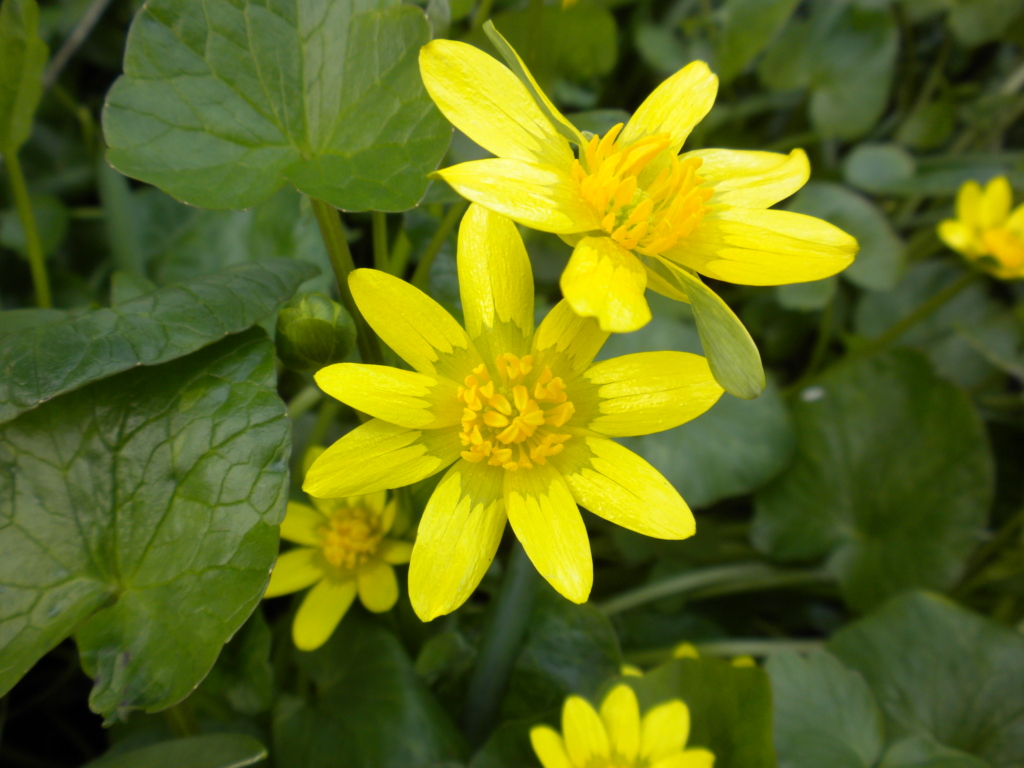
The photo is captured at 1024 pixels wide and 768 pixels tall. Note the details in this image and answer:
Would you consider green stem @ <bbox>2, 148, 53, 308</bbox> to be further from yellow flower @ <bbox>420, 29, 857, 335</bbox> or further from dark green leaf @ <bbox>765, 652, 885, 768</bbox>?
dark green leaf @ <bbox>765, 652, 885, 768</bbox>

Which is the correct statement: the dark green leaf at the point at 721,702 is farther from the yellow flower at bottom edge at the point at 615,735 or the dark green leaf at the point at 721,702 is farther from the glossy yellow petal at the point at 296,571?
the glossy yellow petal at the point at 296,571

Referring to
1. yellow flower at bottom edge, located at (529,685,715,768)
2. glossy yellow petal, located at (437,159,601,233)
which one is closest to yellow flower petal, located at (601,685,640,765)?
yellow flower at bottom edge, located at (529,685,715,768)

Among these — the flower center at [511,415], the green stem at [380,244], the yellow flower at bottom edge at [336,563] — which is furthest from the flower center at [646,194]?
the yellow flower at bottom edge at [336,563]

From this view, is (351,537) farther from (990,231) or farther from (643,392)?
(990,231)

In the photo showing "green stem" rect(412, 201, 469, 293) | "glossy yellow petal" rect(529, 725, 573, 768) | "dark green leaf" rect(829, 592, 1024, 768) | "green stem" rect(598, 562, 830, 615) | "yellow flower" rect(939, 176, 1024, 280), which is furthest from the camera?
"yellow flower" rect(939, 176, 1024, 280)

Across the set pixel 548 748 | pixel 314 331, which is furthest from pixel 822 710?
pixel 314 331
